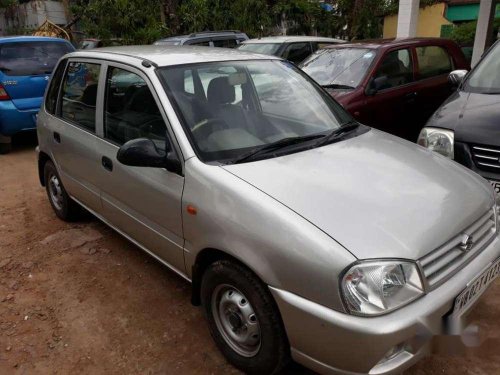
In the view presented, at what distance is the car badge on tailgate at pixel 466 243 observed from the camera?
2252 millimetres

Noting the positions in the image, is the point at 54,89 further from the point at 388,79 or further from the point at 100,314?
the point at 388,79

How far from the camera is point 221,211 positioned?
7.77ft

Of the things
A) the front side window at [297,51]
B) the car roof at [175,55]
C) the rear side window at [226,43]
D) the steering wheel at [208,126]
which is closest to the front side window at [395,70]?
the front side window at [297,51]

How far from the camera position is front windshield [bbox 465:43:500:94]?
4184 millimetres

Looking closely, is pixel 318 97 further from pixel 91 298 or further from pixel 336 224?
pixel 91 298

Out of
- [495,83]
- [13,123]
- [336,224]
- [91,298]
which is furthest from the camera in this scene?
[13,123]

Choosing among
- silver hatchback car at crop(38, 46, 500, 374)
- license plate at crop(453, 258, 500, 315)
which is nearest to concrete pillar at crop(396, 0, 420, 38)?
silver hatchback car at crop(38, 46, 500, 374)

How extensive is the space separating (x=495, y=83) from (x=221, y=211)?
319 centimetres

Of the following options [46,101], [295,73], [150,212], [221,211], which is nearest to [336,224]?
[221,211]

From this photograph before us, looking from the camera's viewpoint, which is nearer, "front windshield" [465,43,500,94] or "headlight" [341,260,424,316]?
"headlight" [341,260,424,316]

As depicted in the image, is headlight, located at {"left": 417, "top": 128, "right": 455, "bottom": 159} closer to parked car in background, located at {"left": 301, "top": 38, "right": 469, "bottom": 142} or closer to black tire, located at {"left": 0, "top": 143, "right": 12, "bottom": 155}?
parked car in background, located at {"left": 301, "top": 38, "right": 469, "bottom": 142}

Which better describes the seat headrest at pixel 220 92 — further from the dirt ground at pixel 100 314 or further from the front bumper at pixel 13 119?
the front bumper at pixel 13 119

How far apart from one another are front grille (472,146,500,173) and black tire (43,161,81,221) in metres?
3.53

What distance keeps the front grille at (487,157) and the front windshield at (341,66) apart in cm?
A: 233
